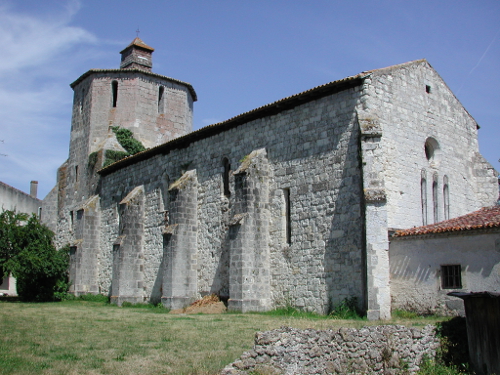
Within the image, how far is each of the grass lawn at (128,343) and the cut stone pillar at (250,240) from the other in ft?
4.41

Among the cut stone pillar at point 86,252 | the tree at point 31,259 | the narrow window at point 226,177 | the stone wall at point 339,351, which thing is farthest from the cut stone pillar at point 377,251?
the cut stone pillar at point 86,252

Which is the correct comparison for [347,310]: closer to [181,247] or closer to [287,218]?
[287,218]

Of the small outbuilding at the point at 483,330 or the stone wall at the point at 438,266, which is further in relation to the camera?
the stone wall at the point at 438,266

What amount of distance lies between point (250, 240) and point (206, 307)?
317 cm

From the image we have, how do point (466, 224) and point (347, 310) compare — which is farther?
point (347, 310)

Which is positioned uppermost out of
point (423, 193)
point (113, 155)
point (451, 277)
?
point (113, 155)

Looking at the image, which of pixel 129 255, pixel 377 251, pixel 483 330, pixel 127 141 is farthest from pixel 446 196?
pixel 127 141

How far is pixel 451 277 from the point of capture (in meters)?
13.8

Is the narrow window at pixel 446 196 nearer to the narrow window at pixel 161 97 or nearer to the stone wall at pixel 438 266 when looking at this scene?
the stone wall at pixel 438 266

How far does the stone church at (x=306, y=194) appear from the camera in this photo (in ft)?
51.4

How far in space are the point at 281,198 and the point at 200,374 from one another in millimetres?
10031

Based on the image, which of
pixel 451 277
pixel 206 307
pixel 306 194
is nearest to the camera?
pixel 451 277

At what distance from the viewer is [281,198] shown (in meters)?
18.1

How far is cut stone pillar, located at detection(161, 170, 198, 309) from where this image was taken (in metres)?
20.6
